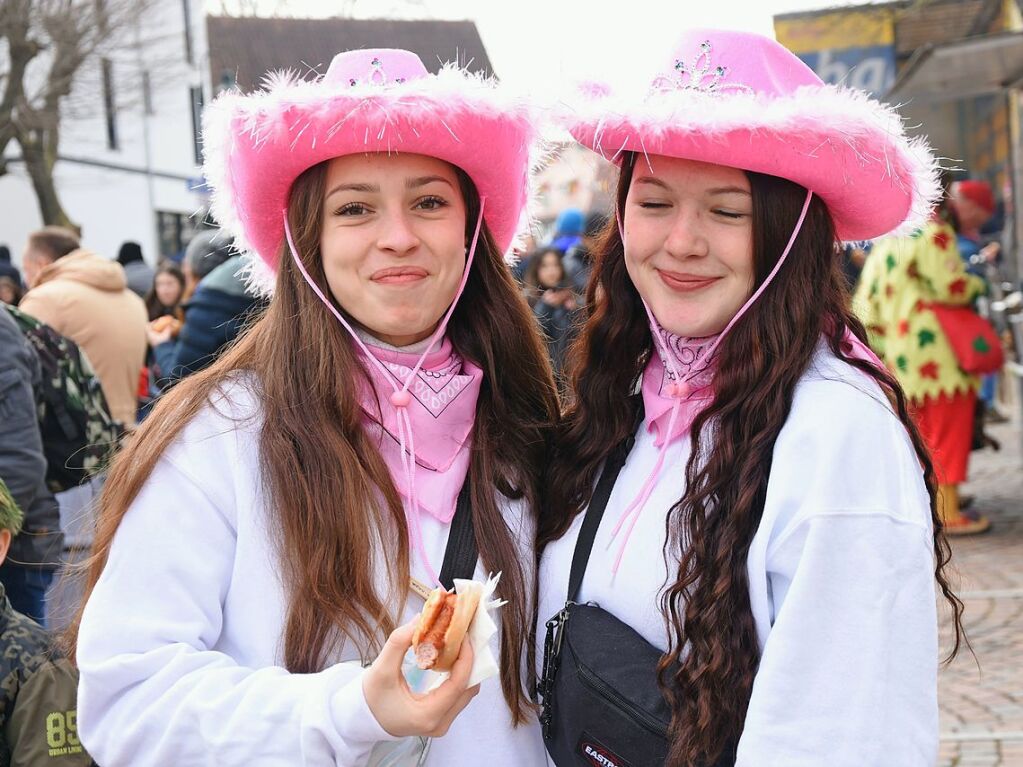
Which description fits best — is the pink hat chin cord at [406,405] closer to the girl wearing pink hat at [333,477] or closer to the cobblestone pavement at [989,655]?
the girl wearing pink hat at [333,477]

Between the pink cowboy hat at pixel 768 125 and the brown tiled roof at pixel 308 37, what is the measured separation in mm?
1358

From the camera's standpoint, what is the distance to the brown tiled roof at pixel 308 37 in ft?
13.9

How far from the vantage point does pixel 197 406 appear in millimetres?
2242

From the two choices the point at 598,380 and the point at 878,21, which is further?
the point at 878,21

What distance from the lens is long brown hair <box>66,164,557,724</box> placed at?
2.16 meters

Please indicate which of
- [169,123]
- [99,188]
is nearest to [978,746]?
[99,188]

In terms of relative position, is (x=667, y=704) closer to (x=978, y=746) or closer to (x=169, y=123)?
(x=978, y=746)

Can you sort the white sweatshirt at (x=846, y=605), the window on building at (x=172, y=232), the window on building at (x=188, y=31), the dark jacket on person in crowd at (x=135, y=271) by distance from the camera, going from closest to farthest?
1. the white sweatshirt at (x=846, y=605)
2. the dark jacket on person in crowd at (x=135, y=271)
3. the window on building at (x=188, y=31)
4. the window on building at (x=172, y=232)

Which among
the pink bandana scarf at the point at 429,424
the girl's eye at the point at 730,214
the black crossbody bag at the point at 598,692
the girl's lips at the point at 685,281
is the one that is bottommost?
the black crossbody bag at the point at 598,692

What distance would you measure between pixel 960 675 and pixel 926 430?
2781mm

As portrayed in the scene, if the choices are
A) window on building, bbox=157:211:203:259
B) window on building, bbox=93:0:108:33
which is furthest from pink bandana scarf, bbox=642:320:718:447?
window on building, bbox=157:211:203:259

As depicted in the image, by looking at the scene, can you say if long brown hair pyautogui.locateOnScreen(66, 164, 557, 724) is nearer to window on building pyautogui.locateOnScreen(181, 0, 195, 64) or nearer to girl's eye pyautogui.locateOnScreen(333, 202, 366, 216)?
girl's eye pyautogui.locateOnScreen(333, 202, 366, 216)

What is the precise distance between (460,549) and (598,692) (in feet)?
1.33

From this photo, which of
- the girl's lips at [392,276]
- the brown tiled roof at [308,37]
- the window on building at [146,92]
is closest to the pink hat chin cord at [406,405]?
the girl's lips at [392,276]
